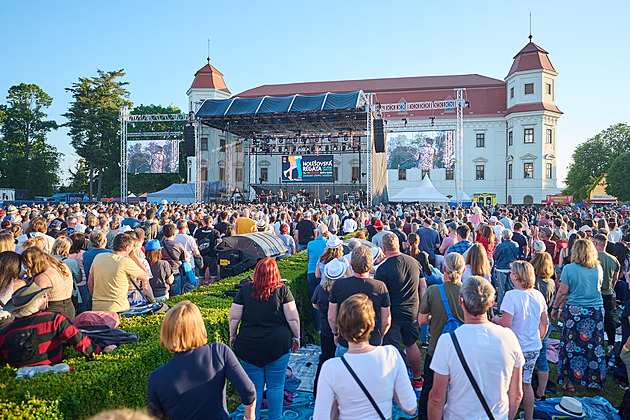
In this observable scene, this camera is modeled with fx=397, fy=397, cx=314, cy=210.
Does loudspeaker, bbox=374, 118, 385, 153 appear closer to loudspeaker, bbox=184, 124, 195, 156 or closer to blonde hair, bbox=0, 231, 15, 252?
loudspeaker, bbox=184, 124, 195, 156

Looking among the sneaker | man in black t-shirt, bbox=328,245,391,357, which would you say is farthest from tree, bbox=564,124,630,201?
man in black t-shirt, bbox=328,245,391,357

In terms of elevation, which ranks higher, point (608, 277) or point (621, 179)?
point (621, 179)

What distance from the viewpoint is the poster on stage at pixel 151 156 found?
38375mm

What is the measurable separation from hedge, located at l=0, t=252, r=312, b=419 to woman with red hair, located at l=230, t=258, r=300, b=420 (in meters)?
0.80

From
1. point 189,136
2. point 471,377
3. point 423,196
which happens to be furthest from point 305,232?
point 189,136

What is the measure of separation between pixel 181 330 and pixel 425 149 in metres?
32.5

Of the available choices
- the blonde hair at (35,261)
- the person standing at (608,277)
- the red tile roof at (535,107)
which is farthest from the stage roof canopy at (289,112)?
the blonde hair at (35,261)

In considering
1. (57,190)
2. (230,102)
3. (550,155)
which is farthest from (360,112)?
(57,190)

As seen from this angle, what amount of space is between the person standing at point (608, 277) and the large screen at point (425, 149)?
27.0 meters

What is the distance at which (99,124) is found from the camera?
168 ft

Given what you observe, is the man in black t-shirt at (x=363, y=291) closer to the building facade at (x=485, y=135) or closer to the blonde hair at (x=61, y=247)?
the blonde hair at (x=61, y=247)

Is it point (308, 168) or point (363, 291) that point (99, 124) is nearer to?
point (308, 168)

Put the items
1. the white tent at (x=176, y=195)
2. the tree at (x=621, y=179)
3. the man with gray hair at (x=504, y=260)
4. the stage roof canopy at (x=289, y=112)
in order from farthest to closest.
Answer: the tree at (x=621, y=179)
the white tent at (x=176, y=195)
the stage roof canopy at (x=289, y=112)
the man with gray hair at (x=504, y=260)

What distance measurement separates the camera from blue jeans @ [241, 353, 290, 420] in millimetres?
3678
